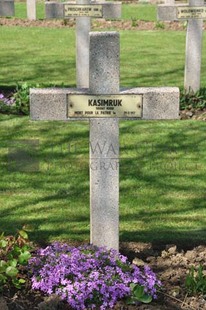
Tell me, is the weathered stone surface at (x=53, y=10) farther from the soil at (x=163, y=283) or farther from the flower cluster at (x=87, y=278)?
the flower cluster at (x=87, y=278)

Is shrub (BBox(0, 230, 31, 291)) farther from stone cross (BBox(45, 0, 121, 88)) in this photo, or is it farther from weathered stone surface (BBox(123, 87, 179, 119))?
stone cross (BBox(45, 0, 121, 88))

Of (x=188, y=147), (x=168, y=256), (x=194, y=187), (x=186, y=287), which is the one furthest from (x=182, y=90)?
(x=186, y=287)

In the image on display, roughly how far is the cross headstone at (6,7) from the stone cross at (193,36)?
2.51 metres

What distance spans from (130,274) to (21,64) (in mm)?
10005

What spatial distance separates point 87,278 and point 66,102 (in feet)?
3.64

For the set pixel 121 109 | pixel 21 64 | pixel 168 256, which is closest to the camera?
pixel 121 109

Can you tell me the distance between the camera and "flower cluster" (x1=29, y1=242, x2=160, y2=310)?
4.02 meters

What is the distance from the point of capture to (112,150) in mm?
4562

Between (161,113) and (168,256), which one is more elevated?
(161,113)

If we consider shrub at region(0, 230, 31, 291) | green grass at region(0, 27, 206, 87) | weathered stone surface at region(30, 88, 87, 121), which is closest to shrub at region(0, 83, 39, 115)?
green grass at region(0, 27, 206, 87)

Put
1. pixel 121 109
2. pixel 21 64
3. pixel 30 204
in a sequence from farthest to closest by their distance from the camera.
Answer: pixel 21 64 < pixel 30 204 < pixel 121 109

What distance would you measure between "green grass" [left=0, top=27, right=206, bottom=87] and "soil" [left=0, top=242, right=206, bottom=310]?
6.62m

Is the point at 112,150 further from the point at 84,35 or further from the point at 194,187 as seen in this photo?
the point at 84,35

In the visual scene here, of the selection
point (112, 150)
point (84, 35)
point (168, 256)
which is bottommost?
point (168, 256)
